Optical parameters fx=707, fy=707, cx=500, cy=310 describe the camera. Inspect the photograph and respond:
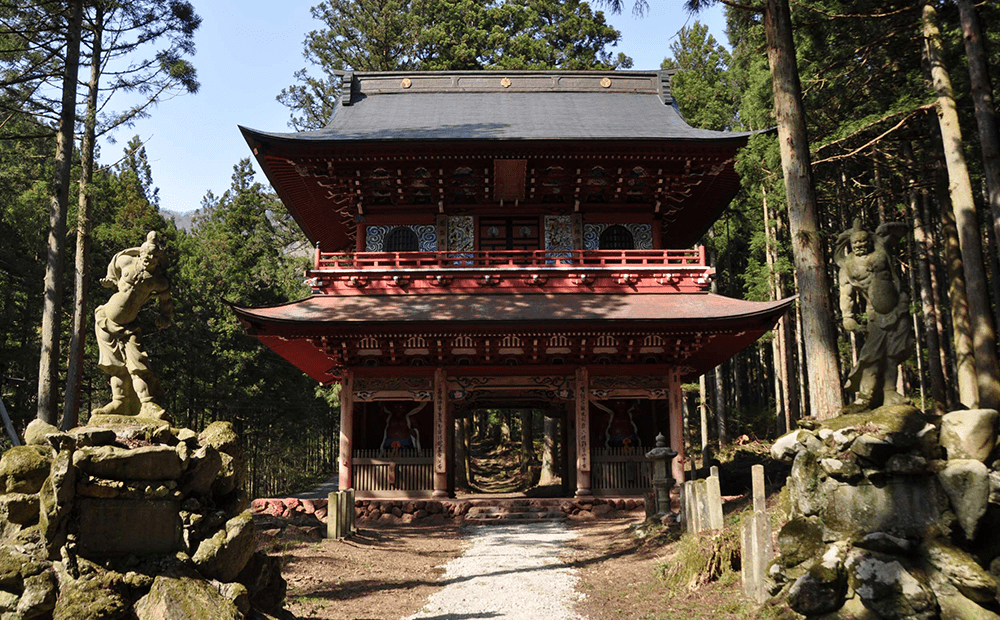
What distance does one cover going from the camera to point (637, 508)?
16.2 meters

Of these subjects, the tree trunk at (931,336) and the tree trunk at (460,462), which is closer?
the tree trunk at (931,336)

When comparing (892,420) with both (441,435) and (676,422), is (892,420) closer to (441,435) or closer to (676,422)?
(676,422)

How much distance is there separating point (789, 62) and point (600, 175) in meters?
7.25

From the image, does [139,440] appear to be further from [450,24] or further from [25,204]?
[450,24]

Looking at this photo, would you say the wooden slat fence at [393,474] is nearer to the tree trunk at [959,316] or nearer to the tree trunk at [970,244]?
the tree trunk at [959,316]

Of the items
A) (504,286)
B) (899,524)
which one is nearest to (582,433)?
(504,286)

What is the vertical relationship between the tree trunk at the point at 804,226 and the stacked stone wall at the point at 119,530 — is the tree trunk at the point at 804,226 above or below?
above

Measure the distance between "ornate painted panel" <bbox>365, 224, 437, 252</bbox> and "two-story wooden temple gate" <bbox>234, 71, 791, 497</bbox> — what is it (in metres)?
0.03

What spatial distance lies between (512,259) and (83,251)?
10.1 meters

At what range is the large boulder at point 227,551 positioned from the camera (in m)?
6.30

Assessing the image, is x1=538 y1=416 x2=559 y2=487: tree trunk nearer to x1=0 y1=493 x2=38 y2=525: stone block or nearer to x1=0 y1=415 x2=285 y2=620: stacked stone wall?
x1=0 y1=415 x2=285 y2=620: stacked stone wall

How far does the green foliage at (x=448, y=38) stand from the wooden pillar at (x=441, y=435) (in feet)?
62.5

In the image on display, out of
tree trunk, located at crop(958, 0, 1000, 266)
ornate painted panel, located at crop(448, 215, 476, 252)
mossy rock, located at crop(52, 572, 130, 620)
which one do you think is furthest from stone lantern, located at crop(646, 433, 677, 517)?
mossy rock, located at crop(52, 572, 130, 620)

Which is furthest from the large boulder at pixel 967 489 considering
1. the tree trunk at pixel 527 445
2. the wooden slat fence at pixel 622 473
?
the tree trunk at pixel 527 445
